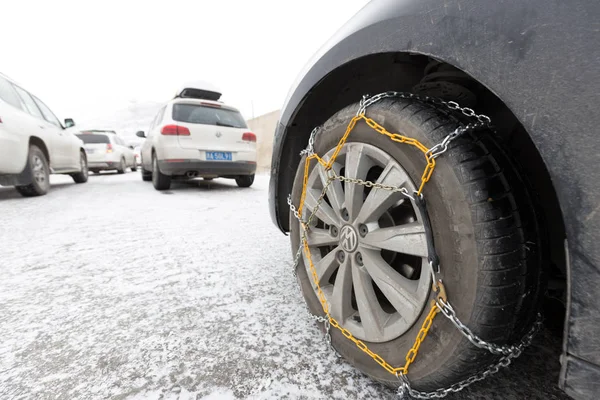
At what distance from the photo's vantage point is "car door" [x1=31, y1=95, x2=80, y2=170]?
509 centimetres

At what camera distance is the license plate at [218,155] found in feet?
15.4

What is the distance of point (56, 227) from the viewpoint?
2.78 m

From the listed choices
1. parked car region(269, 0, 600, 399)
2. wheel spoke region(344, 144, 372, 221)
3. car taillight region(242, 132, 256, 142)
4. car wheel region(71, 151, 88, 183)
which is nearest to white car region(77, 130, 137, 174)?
car wheel region(71, 151, 88, 183)

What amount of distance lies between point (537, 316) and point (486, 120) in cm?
54

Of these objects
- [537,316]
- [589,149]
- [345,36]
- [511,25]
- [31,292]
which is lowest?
[31,292]

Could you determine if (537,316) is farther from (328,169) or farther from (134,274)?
(134,274)

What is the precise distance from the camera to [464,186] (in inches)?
26.9

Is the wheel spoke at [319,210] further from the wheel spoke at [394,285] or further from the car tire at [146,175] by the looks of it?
the car tire at [146,175]

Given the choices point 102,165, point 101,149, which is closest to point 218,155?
point 101,149

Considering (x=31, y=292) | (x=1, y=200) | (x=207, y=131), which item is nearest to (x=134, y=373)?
(x=31, y=292)

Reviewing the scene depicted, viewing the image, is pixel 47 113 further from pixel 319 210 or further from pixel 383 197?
pixel 383 197

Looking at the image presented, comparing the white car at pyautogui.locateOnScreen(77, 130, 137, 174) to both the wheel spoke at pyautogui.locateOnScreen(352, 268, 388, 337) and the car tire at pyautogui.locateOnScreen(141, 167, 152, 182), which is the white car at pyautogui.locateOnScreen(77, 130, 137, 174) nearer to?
the car tire at pyautogui.locateOnScreen(141, 167, 152, 182)

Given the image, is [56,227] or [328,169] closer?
[328,169]

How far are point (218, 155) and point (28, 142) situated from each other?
8.61ft
